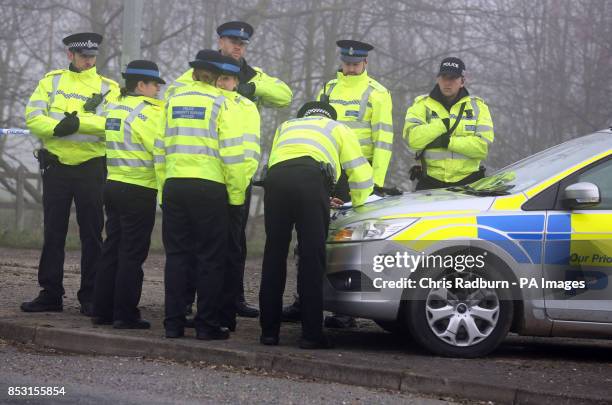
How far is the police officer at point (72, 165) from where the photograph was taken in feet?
32.0

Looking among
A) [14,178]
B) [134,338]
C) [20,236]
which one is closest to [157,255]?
[20,236]

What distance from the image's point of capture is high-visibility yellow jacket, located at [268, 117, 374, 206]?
834 centimetres

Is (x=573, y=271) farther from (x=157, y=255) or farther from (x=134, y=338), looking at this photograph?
(x=157, y=255)

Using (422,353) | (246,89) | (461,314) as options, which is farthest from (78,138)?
(461,314)

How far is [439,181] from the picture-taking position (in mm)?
10250

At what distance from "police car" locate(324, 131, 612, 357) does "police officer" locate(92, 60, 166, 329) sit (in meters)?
1.75

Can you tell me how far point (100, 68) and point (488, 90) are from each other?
9065 millimetres

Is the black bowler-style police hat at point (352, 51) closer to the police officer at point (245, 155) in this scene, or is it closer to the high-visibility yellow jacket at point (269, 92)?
the high-visibility yellow jacket at point (269, 92)

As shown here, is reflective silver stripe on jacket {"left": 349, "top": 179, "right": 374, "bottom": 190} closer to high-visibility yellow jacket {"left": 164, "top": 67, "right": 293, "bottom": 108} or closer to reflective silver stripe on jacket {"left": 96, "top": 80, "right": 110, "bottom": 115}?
high-visibility yellow jacket {"left": 164, "top": 67, "right": 293, "bottom": 108}

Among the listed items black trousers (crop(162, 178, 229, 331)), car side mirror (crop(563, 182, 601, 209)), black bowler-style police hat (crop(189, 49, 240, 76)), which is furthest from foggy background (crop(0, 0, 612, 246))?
car side mirror (crop(563, 182, 601, 209))

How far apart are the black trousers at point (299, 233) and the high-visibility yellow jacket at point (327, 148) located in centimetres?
9

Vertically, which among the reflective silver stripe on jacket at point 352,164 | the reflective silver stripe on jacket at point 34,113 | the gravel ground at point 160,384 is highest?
the reflective silver stripe on jacket at point 34,113

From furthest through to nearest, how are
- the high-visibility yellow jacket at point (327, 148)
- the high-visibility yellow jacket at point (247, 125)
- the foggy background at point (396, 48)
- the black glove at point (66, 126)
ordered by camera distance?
the foggy background at point (396, 48)
the black glove at point (66, 126)
the high-visibility yellow jacket at point (247, 125)
the high-visibility yellow jacket at point (327, 148)

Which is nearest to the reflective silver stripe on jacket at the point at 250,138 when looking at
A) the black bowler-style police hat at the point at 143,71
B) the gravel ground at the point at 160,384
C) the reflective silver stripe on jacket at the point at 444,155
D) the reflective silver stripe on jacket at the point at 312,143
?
the reflective silver stripe on jacket at the point at 312,143
